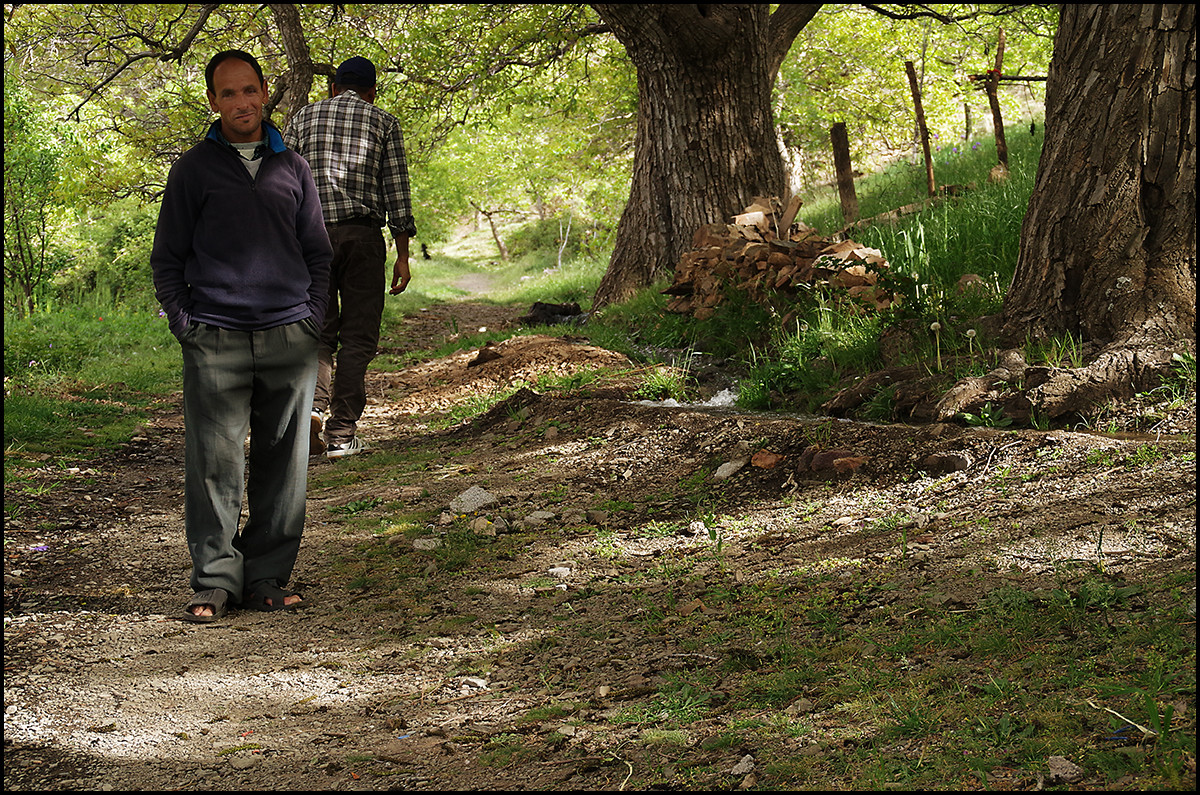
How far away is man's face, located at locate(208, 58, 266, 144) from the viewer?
339cm

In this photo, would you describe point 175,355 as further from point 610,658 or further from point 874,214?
point 610,658

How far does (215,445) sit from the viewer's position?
3.40 metres

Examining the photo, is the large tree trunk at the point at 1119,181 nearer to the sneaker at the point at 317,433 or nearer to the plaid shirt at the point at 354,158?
the plaid shirt at the point at 354,158

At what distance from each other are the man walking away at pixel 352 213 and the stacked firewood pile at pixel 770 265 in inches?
110

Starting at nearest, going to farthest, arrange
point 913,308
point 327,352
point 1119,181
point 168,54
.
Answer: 1. point 1119,181
2. point 913,308
3. point 327,352
4. point 168,54

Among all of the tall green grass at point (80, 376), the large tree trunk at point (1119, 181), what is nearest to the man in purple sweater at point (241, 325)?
the tall green grass at point (80, 376)

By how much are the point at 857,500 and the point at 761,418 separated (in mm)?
1250

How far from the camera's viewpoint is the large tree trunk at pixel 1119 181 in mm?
4164

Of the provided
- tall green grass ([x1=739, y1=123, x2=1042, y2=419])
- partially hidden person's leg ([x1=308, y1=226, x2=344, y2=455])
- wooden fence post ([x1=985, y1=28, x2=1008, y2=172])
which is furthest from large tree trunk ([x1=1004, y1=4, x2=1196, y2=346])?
partially hidden person's leg ([x1=308, y1=226, x2=344, y2=455])

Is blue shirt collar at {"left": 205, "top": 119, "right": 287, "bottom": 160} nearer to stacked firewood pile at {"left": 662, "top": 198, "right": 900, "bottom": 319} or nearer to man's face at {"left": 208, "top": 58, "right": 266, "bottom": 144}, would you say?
man's face at {"left": 208, "top": 58, "right": 266, "bottom": 144}

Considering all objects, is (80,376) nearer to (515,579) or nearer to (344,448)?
(344,448)

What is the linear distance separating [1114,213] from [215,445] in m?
4.13

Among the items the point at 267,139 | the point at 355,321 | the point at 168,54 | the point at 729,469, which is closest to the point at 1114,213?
the point at 729,469

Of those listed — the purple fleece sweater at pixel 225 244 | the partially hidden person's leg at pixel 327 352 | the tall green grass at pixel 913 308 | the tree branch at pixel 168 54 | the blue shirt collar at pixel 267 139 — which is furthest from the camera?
the tree branch at pixel 168 54
